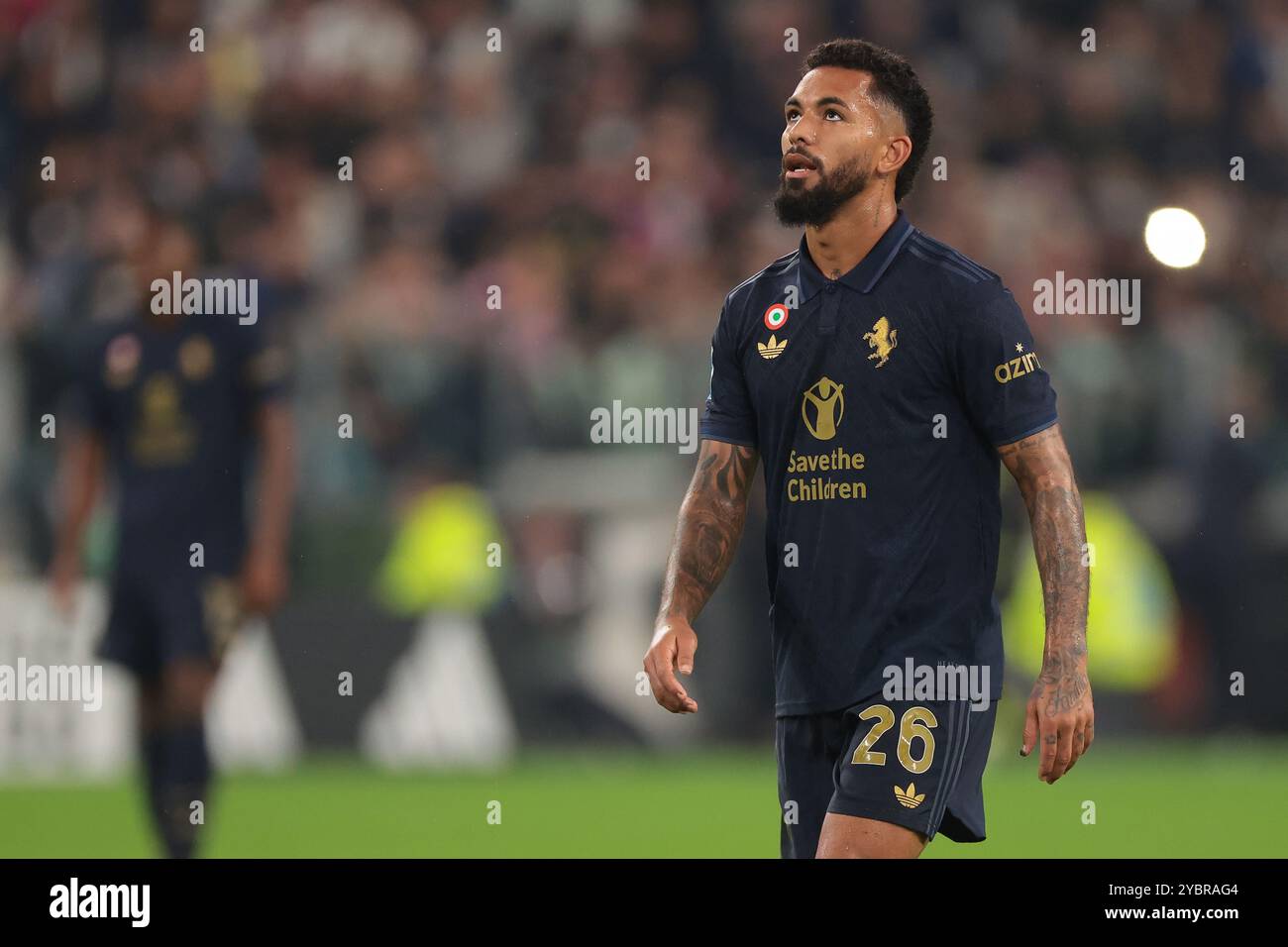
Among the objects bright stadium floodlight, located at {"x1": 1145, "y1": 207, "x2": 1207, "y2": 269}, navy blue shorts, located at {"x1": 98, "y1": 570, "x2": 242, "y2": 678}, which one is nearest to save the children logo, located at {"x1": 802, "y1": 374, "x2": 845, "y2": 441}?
navy blue shorts, located at {"x1": 98, "y1": 570, "x2": 242, "y2": 678}

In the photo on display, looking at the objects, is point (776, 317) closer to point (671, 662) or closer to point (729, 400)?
point (729, 400)

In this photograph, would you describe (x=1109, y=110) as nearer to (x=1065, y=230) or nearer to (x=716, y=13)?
(x=1065, y=230)

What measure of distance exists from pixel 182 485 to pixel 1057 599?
457 cm

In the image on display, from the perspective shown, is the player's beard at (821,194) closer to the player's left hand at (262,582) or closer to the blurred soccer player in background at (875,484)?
the blurred soccer player in background at (875,484)

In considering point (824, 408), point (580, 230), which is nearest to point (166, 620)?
point (824, 408)

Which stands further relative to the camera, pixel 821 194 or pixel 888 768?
pixel 821 194

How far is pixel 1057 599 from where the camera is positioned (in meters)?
4.69

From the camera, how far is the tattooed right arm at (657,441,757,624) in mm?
5211

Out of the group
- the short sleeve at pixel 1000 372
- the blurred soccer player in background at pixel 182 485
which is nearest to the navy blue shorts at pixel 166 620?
the blurred soccer player in background at pixel 182 485

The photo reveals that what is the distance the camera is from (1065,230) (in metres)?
14.2

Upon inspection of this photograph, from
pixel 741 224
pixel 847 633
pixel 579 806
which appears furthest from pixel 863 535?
pixel 741 224

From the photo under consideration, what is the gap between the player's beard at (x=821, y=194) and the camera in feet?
16.5

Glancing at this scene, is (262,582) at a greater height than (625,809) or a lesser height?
greater

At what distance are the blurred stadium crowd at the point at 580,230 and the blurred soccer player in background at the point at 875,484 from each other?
5061 mm
